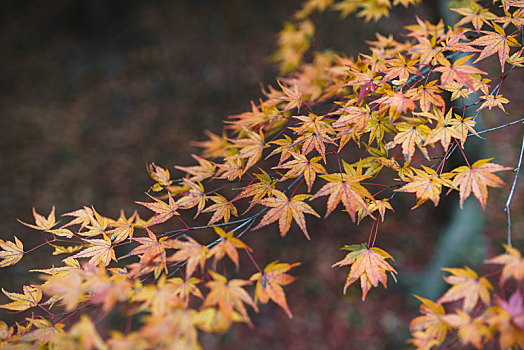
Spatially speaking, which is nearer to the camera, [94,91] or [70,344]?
[70,344]

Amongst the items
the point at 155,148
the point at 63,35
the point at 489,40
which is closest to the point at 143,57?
the point at 63,35

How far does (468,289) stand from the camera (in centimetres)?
111

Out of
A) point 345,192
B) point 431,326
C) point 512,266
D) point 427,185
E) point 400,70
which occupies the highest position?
point 400,70

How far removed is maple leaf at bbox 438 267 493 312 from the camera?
109 cm

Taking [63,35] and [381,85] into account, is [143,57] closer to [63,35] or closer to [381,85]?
[63,35]

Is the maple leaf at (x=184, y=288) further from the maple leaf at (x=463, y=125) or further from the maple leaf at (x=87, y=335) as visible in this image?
the maple leaf at (x=463, y=125)

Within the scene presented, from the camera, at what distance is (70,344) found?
0.98 m

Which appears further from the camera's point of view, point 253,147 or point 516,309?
point 253,147

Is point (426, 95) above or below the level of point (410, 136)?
above

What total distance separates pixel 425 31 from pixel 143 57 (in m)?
6.62

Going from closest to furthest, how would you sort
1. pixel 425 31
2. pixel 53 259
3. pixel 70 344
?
1. pixel 70 344
2. pixel 425 31
3. pixel 53 259

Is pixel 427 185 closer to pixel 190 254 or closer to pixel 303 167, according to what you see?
pixel 303 167

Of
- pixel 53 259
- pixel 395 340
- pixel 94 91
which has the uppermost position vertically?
pixel 94 91

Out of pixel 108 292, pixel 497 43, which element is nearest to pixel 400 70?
pixel 497 43
